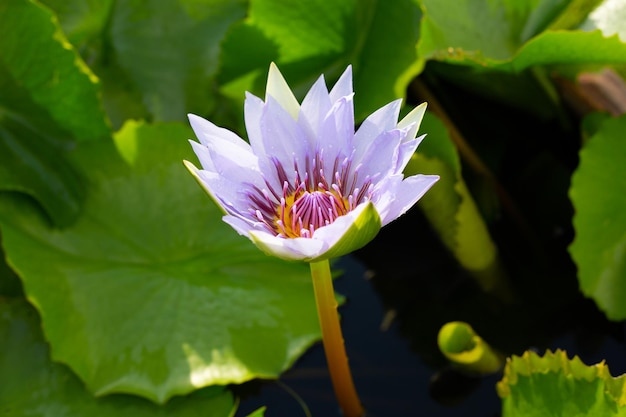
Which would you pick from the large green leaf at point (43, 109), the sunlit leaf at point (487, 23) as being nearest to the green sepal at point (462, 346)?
the sunlit leaf at point (487, 23)

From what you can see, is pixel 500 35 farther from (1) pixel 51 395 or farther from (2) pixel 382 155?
(1) pixel 51 395

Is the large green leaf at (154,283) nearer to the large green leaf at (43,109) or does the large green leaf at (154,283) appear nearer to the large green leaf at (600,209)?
the large green leaf at (43,109)

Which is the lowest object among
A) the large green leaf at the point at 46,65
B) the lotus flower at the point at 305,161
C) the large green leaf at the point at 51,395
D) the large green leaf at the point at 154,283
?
the large green leaf at the point at 51,395

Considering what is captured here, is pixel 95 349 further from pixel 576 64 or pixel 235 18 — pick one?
pixel 576 64

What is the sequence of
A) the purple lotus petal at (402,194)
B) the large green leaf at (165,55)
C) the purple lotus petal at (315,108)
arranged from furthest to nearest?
the large green leaf at (165,55)
the purple lotus petal at (315,108)
the purple lotus petal at (402,194)

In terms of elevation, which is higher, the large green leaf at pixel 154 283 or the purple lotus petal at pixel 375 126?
the purple lotus petal at pixel 375 126

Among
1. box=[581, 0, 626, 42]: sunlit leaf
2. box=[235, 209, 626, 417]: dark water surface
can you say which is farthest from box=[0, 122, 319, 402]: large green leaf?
box=[581, 0, 626, 42]: sunlit leaf

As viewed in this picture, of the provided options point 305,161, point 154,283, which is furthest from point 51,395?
point 305,161
